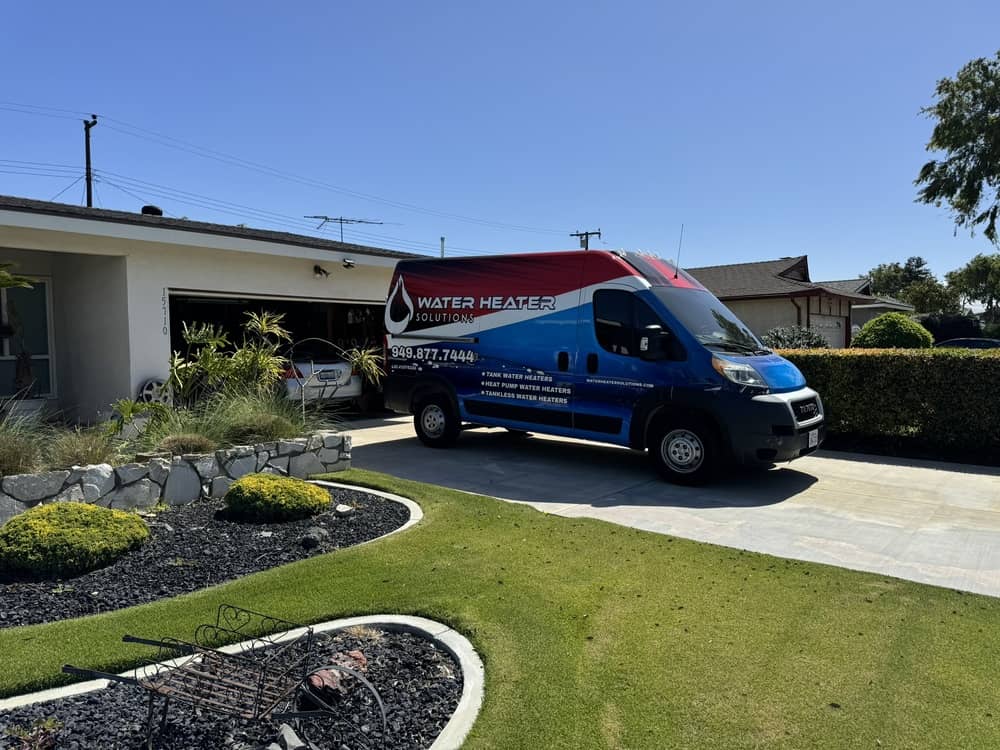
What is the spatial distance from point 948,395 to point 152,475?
997 centimetres

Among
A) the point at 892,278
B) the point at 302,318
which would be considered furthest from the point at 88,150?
the point at 892,278

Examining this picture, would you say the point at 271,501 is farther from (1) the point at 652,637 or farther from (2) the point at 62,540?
(1) the point at 652,637

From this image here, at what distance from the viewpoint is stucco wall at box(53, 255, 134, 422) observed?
36.6 feet

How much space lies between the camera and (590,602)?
4246mm

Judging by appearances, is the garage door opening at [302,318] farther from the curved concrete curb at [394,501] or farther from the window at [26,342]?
the curved concrete curb at [394,501]

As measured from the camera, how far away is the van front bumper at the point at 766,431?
292 inches

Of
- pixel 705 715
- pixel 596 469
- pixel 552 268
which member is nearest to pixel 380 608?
pixel 705 715

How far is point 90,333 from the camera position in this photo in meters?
11.8

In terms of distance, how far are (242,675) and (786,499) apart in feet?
19.6

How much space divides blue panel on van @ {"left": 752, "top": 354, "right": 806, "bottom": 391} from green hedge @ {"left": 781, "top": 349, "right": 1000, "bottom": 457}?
9.18ft

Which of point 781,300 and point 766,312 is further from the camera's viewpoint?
point 766,312

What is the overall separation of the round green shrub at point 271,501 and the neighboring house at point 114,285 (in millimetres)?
6105

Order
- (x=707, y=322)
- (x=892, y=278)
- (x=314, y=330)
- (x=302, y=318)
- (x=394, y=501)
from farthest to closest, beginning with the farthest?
1. (x=892, y=278)
2. (x=314, y=330)
3. (x=302, y=318)
4. (x=707, y=322)
5. (x=394, y=501)

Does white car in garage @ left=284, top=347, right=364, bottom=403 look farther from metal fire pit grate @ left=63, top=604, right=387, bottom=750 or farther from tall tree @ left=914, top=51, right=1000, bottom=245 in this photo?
tall tree @ left=914, top=51, right=1000, bottom=245
